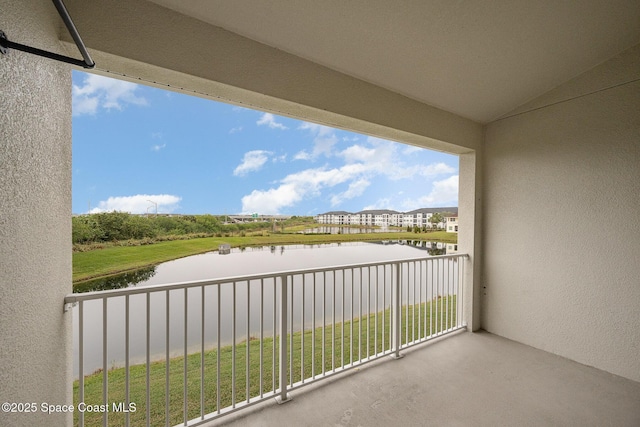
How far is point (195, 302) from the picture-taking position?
1748 mm

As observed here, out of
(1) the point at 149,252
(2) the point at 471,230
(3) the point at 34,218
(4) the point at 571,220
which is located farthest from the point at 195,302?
(4) the point at 571,220

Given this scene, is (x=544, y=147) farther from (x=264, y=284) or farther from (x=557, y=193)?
(x=264, y=284)

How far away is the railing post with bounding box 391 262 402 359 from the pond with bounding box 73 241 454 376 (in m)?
0.42

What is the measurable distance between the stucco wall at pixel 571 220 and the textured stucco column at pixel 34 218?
152 inches

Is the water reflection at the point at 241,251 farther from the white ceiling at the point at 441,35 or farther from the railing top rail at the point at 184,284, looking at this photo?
Answer: the white ceiling at the point at 441,35

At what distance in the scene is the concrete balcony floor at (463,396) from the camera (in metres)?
1.80

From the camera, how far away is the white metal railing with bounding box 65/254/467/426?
5.06ft

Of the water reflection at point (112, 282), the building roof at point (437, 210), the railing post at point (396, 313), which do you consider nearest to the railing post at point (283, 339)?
the water reflection at point (112, 282)

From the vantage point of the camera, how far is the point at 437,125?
2797 mm

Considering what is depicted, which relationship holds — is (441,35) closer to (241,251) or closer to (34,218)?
(241,251)

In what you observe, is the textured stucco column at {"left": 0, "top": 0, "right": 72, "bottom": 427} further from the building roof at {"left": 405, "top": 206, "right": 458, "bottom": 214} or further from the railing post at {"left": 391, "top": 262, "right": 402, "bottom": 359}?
the building roof at {"left": 405, "top": 206, "right": 458, "bottom": 214}

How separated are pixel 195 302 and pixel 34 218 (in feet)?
3.11

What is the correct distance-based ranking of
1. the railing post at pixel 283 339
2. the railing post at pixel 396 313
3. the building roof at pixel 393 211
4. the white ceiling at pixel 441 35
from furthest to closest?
the building roof at pixel 393 211, the railing post at pixel 396 313, the railing post at pixel 283 339, the white ceiling at pixel 441 35

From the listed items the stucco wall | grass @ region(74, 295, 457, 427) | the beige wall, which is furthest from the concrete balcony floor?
the beige wall
